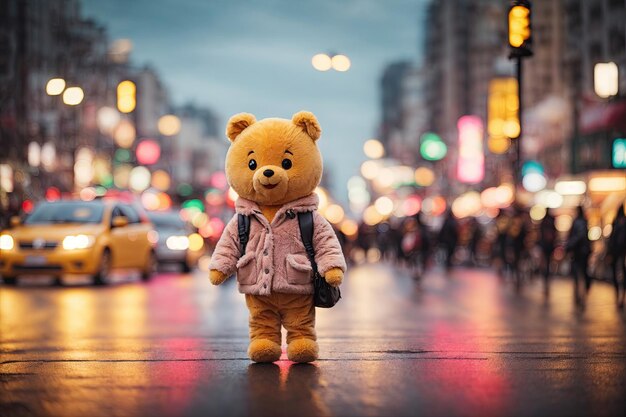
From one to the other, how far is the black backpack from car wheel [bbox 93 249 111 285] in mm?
15274

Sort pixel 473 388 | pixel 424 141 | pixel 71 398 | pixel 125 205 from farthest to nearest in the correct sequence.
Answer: pixel 424 141
pixel 125 205
pixel 473 388
pixel 71 398

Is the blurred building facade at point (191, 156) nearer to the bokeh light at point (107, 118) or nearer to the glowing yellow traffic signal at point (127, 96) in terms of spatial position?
the bokeh light at point (107, 118)

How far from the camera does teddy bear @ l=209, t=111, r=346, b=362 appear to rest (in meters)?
9.24

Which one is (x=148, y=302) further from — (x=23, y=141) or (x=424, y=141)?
(x=424, y=141)

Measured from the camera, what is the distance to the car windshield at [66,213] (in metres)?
24.9

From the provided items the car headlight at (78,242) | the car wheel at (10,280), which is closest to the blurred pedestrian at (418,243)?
the car headlight at (78,242)

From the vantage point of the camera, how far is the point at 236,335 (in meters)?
13.1

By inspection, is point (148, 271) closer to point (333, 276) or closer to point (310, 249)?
point (310, 249)

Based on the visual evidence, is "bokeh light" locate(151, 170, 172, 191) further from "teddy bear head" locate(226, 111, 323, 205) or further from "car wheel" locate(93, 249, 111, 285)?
"teddy bear head" locate(226, 111, 323, 205)

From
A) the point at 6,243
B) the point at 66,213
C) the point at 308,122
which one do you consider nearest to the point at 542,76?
the point at 66,213

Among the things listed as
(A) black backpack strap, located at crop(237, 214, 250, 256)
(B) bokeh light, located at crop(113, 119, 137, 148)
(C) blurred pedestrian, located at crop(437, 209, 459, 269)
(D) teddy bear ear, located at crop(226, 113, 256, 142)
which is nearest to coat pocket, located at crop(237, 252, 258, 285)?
(A) black backpack strap, located at crop(237, 214, 250, 256)

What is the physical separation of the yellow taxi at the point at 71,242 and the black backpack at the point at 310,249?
1467 cm

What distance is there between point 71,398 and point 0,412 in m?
0.59

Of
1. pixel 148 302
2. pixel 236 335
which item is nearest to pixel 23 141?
pixel 148 302
